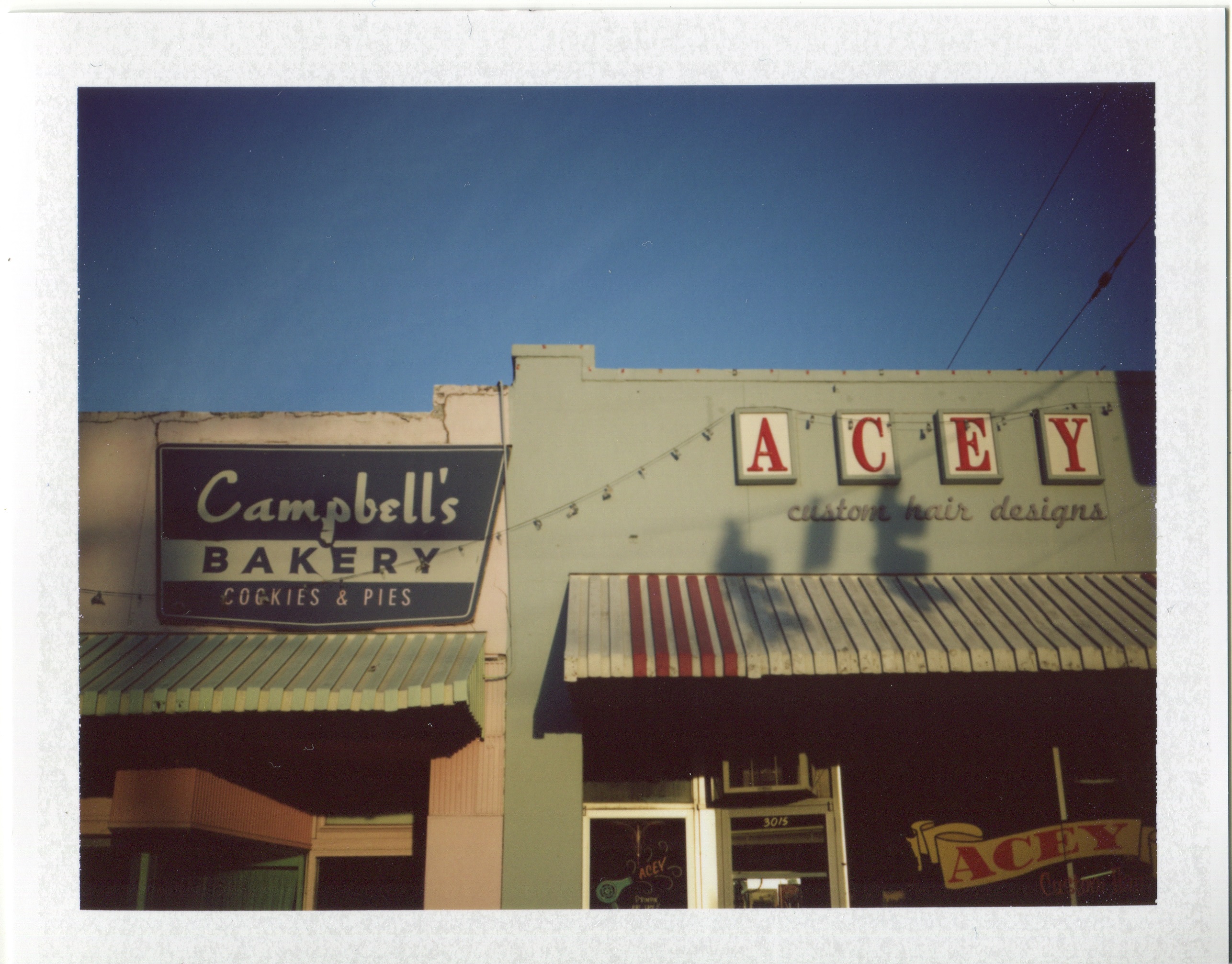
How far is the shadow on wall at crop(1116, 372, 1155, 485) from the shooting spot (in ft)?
19.1

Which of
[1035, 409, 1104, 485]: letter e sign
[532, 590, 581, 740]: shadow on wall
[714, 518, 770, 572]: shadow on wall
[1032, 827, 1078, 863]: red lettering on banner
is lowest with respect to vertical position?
[1032, 827, 1078, 863]: red lettering on banner

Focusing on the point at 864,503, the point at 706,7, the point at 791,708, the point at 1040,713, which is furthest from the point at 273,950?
the point at 706,7

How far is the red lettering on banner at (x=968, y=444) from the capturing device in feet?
20.1

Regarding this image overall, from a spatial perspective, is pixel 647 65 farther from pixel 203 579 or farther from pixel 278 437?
pixel 203 579

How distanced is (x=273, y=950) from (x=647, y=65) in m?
5.81

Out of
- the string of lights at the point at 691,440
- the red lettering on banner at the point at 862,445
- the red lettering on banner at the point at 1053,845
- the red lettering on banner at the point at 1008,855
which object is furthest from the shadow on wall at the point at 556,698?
the red lettering on banner at the point at 1053,845

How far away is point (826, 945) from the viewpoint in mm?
4398

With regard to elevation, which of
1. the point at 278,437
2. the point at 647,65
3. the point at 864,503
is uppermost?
the point at 647,65

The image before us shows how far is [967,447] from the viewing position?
6160 mm

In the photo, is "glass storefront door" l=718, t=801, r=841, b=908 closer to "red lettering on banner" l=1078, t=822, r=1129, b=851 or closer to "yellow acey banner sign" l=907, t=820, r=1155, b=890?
"yellow acey banner sign" l=907, t=820, r=1155, b=890

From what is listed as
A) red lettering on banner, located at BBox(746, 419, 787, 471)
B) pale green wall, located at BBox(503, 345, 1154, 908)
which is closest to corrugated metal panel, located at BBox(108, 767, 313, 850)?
pale green wall, located at BBox(503, 345, 1154, 908)

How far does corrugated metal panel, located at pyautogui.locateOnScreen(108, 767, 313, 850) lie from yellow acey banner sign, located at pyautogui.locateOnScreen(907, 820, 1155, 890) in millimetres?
5019

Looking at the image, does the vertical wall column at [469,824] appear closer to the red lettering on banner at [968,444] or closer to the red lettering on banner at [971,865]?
the red lettering on banner at [971,865]

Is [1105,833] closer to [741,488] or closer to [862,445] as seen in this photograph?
[862,445]
